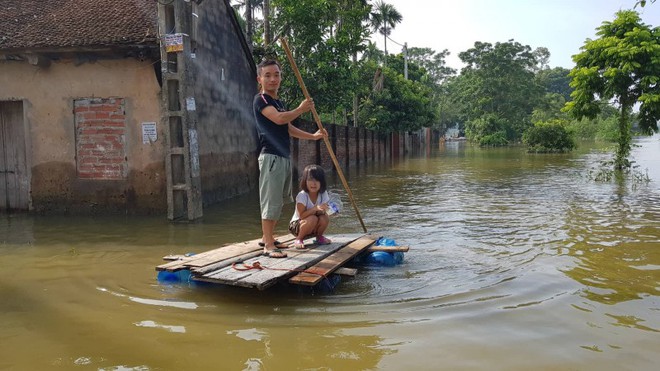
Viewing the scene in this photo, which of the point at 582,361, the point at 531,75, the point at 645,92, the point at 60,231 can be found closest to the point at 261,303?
the point at 582,361

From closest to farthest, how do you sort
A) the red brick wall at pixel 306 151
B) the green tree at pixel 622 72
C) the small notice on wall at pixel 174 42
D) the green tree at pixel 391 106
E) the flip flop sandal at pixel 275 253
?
the flip flop sandal at pixel 275 253, the small notice on wall at pixel 174 42, the green tree at pixel 622 72, the red brick wall at pixel 306 151, the green tree at pixel 391 106

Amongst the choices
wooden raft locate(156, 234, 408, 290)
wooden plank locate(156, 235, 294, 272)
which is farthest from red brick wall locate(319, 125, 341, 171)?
wooden plank locate(156, 235, 294, 272)

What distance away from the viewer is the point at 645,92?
14.8 meters

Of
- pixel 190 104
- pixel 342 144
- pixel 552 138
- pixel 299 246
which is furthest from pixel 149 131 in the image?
pixel 552 138

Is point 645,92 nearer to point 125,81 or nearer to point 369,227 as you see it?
point 369,227

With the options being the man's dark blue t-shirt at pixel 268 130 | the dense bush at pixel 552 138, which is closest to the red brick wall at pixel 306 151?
the man's dark blue t-shirt at pixel 268 130

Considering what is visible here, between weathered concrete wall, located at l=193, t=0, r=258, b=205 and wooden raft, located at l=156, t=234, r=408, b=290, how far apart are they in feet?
17.9

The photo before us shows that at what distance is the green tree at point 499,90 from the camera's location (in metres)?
54.5

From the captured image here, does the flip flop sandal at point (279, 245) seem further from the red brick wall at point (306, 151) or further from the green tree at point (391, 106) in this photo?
the green tree at point (391, 106)

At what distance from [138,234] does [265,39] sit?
1174 cm

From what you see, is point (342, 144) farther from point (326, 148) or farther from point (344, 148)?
point (326, 148)

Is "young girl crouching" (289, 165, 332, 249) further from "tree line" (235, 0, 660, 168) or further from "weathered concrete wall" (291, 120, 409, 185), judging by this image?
"weathered concrete wall" (291, 120, 409, 185)

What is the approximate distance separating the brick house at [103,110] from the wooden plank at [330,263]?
3.99 meters

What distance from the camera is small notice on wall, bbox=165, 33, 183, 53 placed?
8547 millimetres
